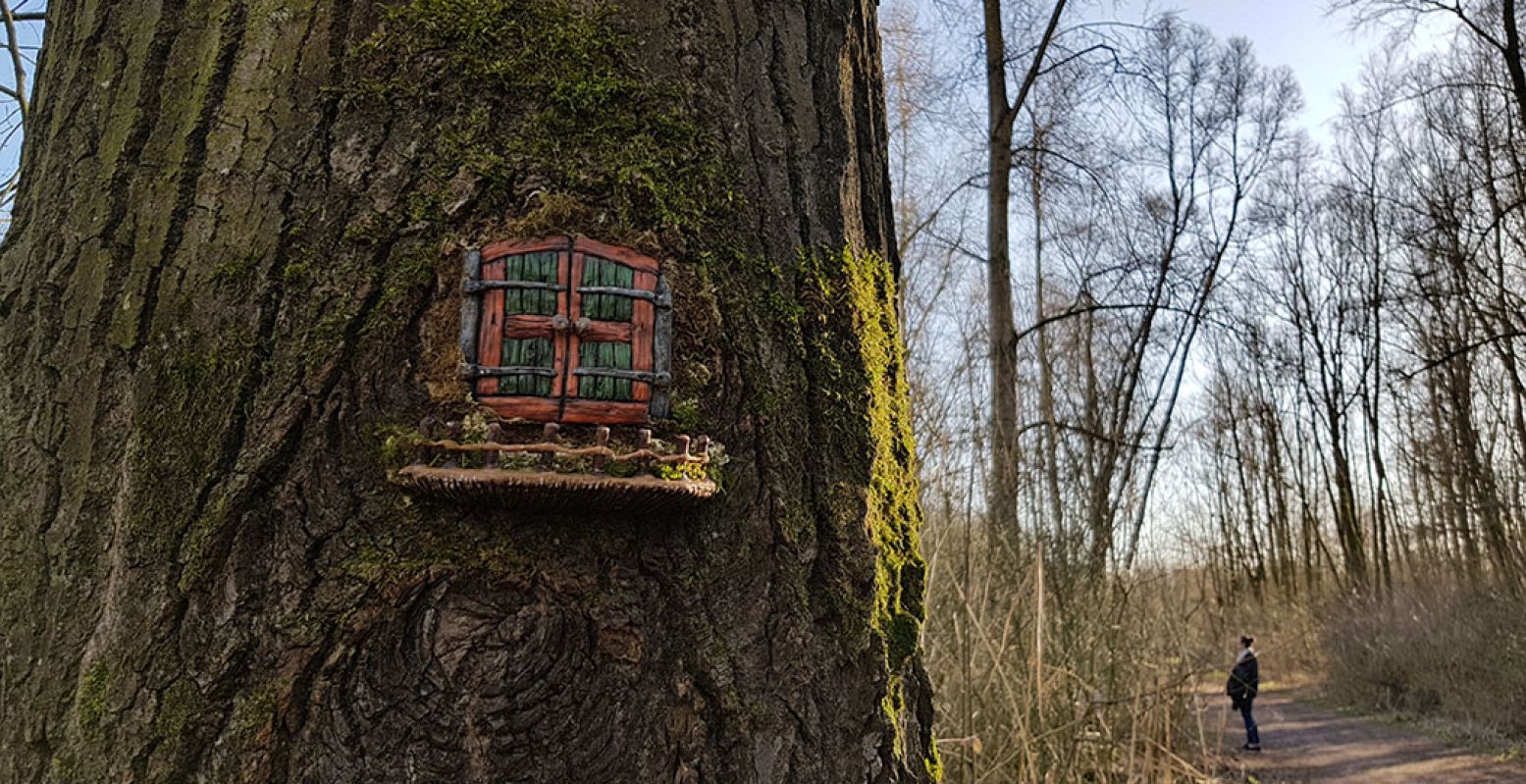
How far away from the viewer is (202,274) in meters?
1.17

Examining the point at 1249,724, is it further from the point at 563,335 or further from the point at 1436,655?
the point at 563,335

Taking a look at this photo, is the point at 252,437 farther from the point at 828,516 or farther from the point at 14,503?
the point at 828,516

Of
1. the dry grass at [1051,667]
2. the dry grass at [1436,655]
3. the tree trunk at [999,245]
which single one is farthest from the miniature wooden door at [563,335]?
the dry grass at [1436,655]

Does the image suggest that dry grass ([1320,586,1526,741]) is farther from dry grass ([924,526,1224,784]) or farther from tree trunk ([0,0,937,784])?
tree trunk ([0,0,937,784])

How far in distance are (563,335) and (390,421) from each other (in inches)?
8.5

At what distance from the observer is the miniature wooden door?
1.12 metres

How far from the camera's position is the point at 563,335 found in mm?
1126

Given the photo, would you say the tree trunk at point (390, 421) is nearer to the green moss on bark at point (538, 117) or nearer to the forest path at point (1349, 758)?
the green moss on bark at point (538, 117)

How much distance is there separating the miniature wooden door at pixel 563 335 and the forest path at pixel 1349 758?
9470mm

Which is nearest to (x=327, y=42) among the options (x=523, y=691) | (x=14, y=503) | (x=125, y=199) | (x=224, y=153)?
(x=224, y=153)

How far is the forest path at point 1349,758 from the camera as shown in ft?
35.7

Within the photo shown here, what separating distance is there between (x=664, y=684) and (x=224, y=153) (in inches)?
32.7

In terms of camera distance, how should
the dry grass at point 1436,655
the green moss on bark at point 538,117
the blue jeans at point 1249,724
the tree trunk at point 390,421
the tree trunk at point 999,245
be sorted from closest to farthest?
the tree trunk at point 390,421
the green moss on bark at point 538,117
the tree trunk at point 999,245
the blue jeans at point 1249,724
the dry grass at point 1436,655

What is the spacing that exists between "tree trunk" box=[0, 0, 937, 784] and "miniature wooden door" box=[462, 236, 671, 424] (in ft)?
0.13
